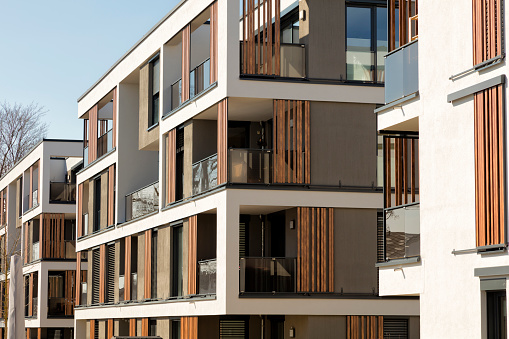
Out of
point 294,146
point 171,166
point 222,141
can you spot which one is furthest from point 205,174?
point 171,166

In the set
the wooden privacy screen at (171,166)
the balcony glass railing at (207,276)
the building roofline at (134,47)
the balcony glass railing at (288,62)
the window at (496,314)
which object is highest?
the building roofline at (134,47)

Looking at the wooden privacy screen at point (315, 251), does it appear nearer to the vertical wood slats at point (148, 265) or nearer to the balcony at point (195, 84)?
the balcony at point (195, 84)

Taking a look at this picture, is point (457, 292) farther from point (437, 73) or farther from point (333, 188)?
point (333, 188)

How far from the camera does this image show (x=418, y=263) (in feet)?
62.2

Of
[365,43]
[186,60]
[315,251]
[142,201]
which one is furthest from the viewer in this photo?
[142,201]

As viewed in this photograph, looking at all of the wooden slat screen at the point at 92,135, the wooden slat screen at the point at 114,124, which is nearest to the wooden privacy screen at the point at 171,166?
the wooden slat screen at the point at 114,124

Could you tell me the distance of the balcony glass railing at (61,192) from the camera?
2064 inches

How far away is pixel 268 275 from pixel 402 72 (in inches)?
354

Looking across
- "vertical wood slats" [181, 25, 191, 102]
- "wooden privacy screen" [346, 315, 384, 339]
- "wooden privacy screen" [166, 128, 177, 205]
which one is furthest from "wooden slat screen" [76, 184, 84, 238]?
"wooden privacy screen" [346, 315, 384, 339]

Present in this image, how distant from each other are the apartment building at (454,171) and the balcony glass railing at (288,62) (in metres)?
7.36

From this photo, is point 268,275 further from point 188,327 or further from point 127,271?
point 127,271

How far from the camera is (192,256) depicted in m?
29.3

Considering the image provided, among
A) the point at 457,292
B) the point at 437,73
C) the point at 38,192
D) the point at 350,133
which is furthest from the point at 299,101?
the point at 38,192

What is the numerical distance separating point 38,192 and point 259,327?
84.6 feet
